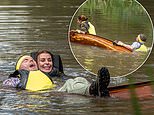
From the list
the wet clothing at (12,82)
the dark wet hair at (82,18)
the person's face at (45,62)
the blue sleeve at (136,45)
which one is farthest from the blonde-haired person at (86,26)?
the wet clothing at (12,82)

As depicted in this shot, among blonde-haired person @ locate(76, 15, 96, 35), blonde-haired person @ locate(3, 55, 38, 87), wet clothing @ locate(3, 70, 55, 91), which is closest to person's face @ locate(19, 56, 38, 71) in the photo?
blonde-haired person @ locate(3, 55, 38, 87)

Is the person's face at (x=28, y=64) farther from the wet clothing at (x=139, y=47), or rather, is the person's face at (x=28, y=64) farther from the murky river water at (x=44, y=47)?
the wet clothing at (x=139, y=47)

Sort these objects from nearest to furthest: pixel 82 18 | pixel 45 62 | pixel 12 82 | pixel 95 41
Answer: pixel 82 18 → pixel 95 41 → pixel 12 82 → pixel 45 62

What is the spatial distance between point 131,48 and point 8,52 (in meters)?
2.98

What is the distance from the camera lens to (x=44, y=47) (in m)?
8.48

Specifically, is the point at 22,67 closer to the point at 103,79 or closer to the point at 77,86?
the point at 77,86

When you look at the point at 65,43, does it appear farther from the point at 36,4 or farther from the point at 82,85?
the point at 36,4

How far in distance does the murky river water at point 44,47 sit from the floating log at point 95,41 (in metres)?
0.39

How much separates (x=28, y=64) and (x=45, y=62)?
0.27 m

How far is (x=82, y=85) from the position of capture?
509cm

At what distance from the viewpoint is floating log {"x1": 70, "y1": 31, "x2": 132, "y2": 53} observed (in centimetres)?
544

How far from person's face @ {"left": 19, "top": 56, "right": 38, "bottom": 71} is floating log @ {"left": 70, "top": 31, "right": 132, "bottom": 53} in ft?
1.82

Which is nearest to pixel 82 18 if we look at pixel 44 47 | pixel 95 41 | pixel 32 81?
pixel 95 41

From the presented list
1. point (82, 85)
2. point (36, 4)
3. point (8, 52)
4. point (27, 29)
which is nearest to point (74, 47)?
point (82, 85)
